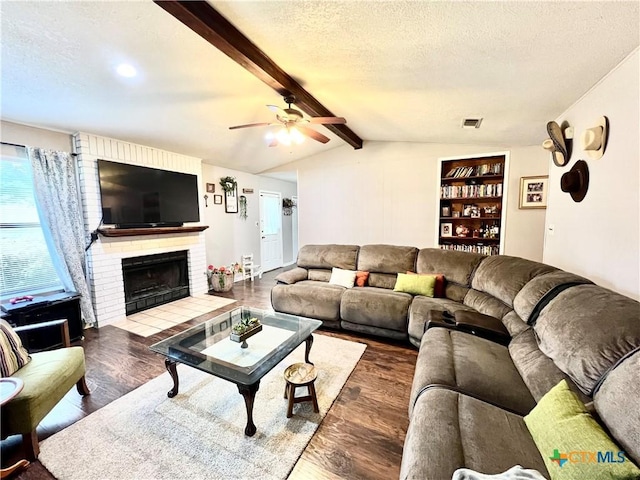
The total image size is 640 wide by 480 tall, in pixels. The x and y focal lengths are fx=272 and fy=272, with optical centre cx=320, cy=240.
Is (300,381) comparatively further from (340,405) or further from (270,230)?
(270,230)

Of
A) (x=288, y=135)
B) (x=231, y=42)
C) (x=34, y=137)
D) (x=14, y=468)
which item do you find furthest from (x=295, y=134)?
(x=14, y=468)

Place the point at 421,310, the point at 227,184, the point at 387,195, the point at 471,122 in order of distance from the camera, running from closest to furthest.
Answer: the point at 421,310 → the point at 471,122 → the point at 387,195 → the point at 227,184

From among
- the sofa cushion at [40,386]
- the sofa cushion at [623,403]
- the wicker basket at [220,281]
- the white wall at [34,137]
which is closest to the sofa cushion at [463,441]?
the sofa cushion at [623,403]

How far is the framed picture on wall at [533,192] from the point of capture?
12.6 feet

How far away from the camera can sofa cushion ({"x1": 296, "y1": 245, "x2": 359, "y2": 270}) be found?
12.4 feet

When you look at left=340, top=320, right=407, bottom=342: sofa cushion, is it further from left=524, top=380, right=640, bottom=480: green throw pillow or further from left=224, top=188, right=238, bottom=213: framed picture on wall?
left=224, top=188, right=238, bottom=213: framed picture on wall

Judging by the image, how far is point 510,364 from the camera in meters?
1.72

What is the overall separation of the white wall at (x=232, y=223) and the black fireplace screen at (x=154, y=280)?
69 centimetres

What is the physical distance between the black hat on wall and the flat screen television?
4727 millimetres

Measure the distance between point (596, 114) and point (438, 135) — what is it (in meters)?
2.05

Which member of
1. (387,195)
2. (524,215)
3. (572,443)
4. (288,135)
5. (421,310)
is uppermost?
(288,135)

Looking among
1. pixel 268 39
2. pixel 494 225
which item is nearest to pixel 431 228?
pixel 494 225

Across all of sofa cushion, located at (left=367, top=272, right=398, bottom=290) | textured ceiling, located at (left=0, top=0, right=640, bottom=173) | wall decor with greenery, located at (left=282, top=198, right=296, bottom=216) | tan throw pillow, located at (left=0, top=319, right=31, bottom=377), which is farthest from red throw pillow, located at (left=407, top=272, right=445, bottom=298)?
wall decor with greenery, located at (left=282, top=198, right=296, bottom=216)

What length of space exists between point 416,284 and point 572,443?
2133 millimetres
